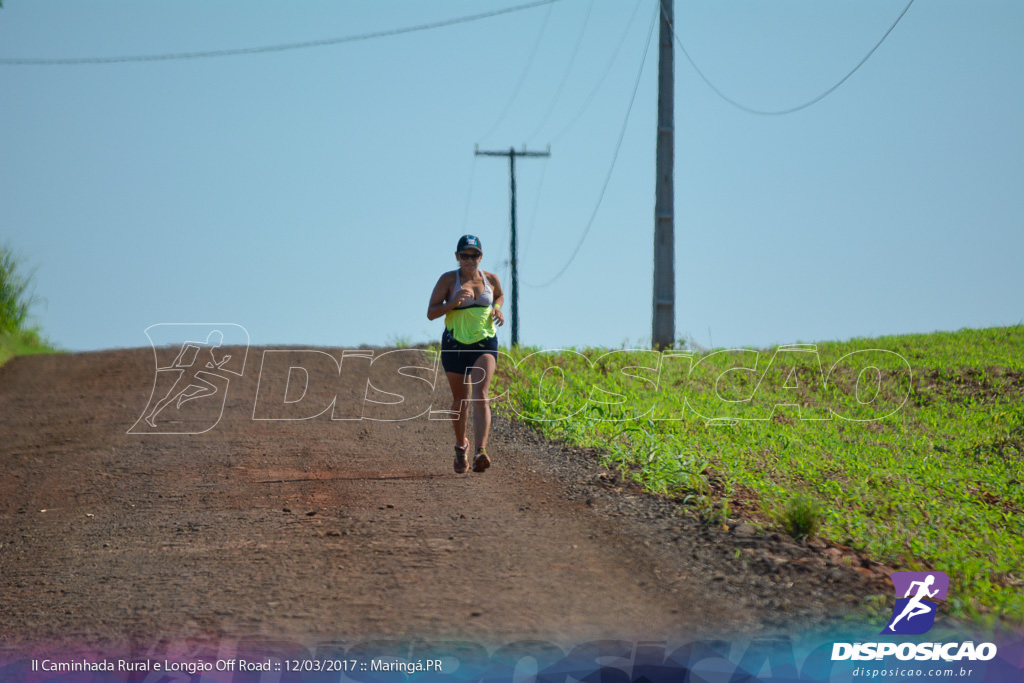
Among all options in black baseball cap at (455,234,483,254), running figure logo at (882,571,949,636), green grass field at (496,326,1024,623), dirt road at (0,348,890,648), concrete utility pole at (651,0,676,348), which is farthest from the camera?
concrete utility pole at (651,0,676,348)

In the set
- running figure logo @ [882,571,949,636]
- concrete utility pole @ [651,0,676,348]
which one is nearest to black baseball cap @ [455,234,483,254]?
running figure logo @ [882,571,949,636]

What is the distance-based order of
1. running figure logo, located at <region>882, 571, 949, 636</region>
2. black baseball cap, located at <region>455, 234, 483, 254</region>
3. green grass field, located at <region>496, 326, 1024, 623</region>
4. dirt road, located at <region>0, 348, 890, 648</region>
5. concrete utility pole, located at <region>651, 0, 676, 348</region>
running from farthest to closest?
concrete utility pole, located at <region>651, 0, 676, 348</region>, black baseball cap, located at <region>455, 234, 483, 254</region>, green grass field, located at <region>496, 326, 1024, 623</region>, running figure logo, located at <region>882, 571, 949, 636</region>, dirt road, located at <region>0, 348, 890, 648</region>

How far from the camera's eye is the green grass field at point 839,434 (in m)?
6.85

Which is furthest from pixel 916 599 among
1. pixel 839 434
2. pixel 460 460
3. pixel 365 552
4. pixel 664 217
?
pixel 664 217

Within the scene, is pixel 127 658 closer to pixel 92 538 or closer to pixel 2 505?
pixel 92 538

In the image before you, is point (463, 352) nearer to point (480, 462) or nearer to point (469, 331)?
point (469, 331)

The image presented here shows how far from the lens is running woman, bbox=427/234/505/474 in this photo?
8.23 metres

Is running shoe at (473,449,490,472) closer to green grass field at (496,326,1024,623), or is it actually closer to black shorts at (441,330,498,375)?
black shorts at (441,330,498,375)

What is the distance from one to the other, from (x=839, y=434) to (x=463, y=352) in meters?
5.70

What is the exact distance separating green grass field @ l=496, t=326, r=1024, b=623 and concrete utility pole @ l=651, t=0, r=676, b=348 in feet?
3.49

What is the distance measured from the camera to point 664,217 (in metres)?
17.4

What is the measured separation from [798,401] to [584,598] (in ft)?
32.0

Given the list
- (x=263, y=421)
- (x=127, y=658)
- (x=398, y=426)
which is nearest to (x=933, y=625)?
(x=127, y=658)

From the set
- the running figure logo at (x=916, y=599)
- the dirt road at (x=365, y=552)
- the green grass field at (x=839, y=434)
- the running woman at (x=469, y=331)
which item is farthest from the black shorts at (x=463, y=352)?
the running figure logo at (x=916, y=599)
